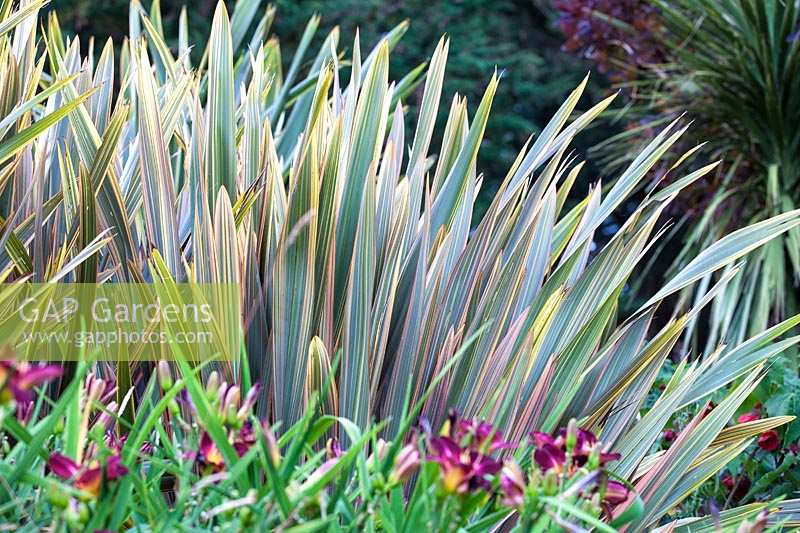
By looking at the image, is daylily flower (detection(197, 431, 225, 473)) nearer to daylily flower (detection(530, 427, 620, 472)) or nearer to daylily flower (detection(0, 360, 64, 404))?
daylily flower (detection(0, 360, 64, 404))

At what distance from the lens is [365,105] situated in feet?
4.40

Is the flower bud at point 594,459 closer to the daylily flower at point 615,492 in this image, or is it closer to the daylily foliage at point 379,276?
the daylily flower at point 615,492

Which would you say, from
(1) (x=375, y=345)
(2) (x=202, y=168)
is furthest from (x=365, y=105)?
(1) (x=375, y=345)

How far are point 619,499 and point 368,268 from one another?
0.47 metres

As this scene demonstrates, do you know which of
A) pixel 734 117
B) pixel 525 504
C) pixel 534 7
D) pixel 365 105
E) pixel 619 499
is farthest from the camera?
pixel 534 7

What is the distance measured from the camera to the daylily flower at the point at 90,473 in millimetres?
715

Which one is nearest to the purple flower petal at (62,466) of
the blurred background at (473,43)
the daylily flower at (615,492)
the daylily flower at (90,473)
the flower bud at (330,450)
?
the daylily flower at (90,473)

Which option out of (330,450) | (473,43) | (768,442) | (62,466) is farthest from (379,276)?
(473,43)

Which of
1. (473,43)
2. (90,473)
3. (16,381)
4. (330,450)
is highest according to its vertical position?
(16,381)

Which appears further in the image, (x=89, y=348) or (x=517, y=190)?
(x=517, y=190)

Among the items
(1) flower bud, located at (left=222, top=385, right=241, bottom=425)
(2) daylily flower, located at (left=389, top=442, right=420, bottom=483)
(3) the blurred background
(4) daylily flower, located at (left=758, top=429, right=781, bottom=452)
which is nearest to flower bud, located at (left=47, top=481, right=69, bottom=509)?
(1) flower bud, located at (left=222, top=385, right=241, bottom=425)

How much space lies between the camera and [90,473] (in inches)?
28.2

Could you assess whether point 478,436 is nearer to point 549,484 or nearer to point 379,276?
point 549,484

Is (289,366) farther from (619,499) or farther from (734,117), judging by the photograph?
(734,117)
